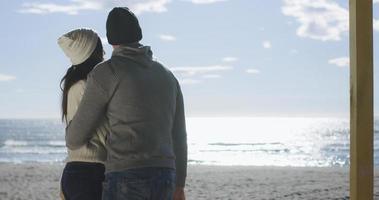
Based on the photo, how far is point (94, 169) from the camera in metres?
1.74

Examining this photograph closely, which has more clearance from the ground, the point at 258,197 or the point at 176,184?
the point at 176,184

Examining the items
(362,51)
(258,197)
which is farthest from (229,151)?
(362,51)

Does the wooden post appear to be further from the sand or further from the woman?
the sand

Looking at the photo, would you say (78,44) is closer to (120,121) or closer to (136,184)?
(120,121)

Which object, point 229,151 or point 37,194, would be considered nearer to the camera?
point 37,194

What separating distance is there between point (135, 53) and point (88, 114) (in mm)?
214

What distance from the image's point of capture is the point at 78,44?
1799 mm

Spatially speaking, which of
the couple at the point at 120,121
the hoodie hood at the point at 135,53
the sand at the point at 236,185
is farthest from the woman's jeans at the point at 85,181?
the sand at the point at 236,185

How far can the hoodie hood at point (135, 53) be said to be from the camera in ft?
5.68

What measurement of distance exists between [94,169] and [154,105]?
246 mm

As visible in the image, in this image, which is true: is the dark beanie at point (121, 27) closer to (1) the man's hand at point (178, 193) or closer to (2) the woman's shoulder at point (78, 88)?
(2) the woman's shoulder at point (78, 88)

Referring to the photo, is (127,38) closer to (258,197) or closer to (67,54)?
(67,54)

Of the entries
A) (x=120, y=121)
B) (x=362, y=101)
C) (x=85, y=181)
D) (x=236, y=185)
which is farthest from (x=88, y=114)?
(x=236, y=185)

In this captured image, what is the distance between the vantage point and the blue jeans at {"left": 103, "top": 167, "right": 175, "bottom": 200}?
5.34ft
